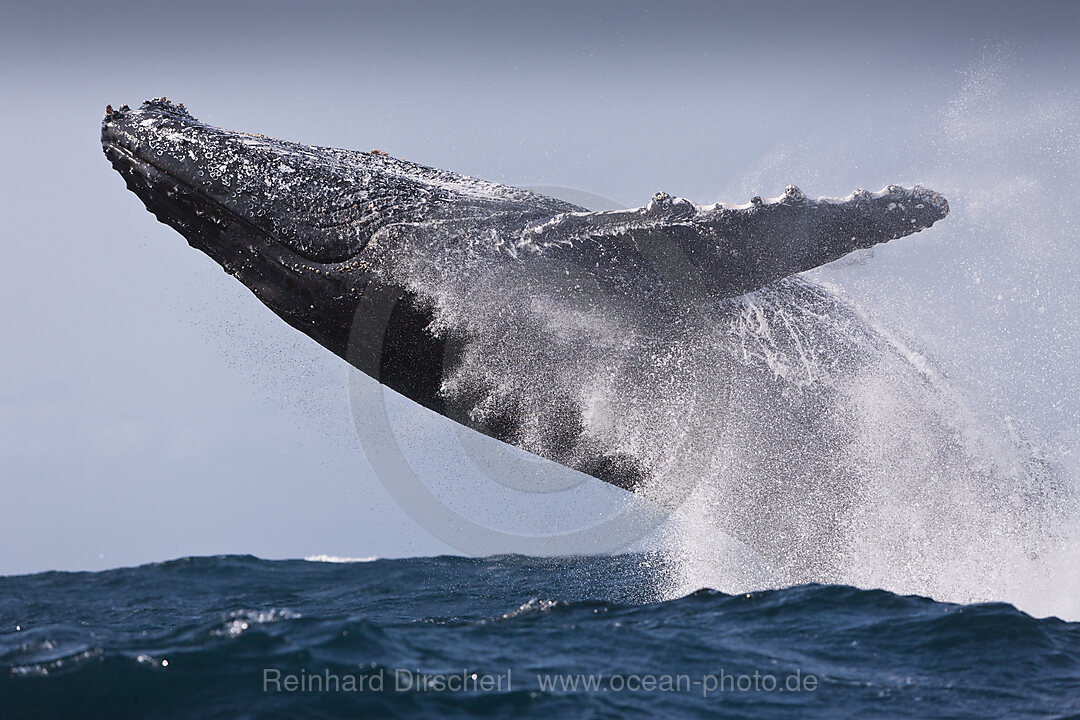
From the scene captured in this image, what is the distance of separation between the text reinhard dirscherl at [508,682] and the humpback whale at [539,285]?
282cm

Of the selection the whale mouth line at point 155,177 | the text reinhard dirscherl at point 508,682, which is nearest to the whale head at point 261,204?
the whale mouth line at point 155,177

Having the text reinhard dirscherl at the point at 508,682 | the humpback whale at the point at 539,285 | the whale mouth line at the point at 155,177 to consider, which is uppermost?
the whale mouth line at the point at 155,177

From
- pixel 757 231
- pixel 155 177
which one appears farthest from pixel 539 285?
pixel 155 177

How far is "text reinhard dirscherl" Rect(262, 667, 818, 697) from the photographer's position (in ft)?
22.5

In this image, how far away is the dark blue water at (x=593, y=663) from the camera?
6.61 metres

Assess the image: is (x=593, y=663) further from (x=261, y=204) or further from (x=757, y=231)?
(x=261, y=204)

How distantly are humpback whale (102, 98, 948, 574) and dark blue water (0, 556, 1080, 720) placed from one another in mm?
1504

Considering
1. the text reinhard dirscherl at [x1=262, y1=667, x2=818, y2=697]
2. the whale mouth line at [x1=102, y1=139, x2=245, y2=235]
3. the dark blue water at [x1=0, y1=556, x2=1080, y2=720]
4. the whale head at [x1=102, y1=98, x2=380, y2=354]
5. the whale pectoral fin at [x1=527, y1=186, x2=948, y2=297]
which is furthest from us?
the whale mouth line at [x1=102, y1=139, x2=245, y2=235]

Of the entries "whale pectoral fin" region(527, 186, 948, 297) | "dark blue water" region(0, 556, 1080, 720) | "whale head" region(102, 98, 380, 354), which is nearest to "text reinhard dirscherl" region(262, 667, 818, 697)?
"dark blue water" region(0, 556, 1080, 720)

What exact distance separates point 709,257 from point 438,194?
9.18 ft

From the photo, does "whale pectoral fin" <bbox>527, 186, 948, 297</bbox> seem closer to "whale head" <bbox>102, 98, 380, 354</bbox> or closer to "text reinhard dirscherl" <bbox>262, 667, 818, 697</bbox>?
"whale head" <bbox>102, 98, 380, 354</bbox>

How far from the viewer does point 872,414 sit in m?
9.62

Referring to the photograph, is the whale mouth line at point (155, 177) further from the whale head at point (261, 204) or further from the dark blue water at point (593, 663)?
the dark blue water at point (593, 663)

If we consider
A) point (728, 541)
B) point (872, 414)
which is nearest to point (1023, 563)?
point (872, 414)
